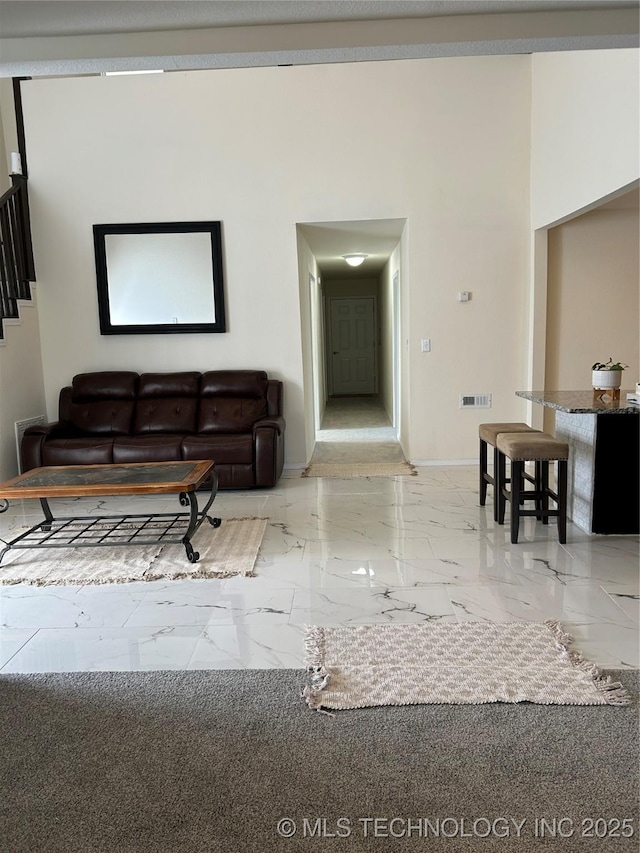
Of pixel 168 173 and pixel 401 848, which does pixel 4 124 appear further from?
pixel 401 848

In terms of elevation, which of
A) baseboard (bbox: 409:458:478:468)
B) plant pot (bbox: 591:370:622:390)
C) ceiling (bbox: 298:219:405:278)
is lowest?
baseboard (bbox: 409:458:478:468)

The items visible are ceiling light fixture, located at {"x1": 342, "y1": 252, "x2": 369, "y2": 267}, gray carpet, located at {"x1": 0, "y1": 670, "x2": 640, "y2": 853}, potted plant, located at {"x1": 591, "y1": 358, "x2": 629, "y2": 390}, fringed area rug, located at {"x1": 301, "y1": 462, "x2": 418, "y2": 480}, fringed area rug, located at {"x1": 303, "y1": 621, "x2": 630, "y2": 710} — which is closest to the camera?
gray carpet, located at {"x1": 0, "y1": 670, "x2": 640, "y2": 853}

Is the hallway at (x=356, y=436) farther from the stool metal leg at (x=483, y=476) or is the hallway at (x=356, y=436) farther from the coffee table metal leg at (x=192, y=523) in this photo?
the coffee table metal leg at (x=192, y=523)

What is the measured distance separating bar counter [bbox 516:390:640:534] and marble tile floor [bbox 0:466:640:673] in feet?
0.36

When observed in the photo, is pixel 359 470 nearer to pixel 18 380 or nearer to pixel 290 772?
pixel 18 380

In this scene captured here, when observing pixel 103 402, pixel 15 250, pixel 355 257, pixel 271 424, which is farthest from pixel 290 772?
pixel 355 257

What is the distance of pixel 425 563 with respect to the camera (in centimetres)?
344

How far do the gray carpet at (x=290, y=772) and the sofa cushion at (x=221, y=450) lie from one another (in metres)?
2.86

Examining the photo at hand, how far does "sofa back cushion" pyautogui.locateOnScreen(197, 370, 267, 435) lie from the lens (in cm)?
558

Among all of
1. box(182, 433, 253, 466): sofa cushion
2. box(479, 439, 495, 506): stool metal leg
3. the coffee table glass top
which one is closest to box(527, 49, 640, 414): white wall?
box(479, 439, 495, 506): stool metal leg

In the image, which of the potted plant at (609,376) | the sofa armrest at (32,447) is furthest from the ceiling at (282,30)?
the sofa armrest at (32,447)

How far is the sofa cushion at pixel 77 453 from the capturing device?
507 centimetres

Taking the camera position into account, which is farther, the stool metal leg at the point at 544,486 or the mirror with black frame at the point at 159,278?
the mirror with black frame at the point at 159,278

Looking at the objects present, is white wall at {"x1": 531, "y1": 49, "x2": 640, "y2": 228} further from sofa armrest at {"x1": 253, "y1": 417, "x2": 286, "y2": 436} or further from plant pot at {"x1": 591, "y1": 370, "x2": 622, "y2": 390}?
sofa armrest at {"x1": 253, "y1": 417, "x2": 286, "y2": 436}
